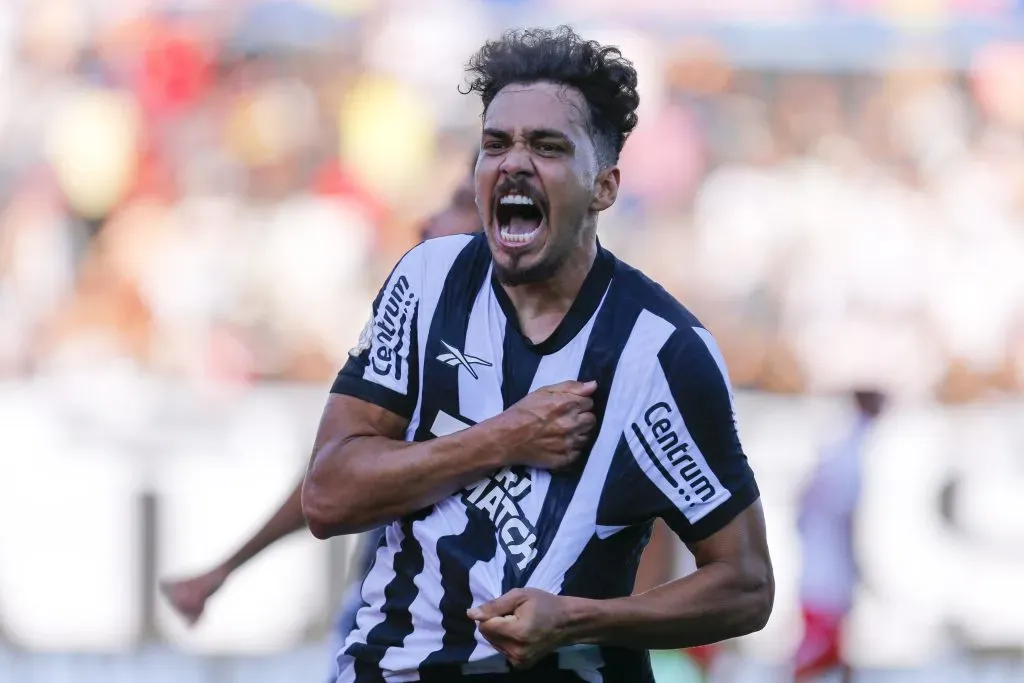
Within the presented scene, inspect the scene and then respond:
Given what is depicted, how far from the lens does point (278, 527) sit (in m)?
4.20

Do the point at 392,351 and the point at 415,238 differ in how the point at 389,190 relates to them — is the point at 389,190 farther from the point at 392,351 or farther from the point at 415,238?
the point at 392,351

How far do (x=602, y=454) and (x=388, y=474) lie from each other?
386 millimetres

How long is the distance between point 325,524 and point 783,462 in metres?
7.86

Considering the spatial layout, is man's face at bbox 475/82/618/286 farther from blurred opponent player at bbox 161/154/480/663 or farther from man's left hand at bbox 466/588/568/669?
blurred opponent player at bbox 161/154/480/663

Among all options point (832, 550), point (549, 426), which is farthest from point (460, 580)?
point (832, 550)

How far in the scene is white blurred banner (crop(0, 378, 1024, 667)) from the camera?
9.62 meters

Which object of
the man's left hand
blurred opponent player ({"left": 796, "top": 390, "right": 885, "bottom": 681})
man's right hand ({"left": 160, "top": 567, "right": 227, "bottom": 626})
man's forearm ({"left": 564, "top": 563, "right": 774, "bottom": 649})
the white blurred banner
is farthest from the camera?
the white blurred banner

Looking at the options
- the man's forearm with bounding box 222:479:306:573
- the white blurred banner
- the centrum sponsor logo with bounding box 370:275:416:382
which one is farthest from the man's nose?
the white blurred banner

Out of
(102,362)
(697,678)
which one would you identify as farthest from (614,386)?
(102,362)

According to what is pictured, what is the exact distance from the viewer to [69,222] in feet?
37.9

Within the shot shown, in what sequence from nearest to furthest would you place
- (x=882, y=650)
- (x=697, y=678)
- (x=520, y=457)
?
(x=520, y=457) < (x=697, y=678) < (x=882, y=650)

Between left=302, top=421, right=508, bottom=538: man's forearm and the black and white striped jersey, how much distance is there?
75 millimetres

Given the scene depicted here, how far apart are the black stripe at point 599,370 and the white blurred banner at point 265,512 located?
21.8ft

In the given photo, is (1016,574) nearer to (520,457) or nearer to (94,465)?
(94,465)
